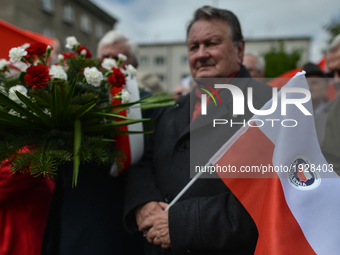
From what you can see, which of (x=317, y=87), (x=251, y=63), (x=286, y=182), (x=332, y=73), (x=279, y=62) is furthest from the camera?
(x=279, y=62)

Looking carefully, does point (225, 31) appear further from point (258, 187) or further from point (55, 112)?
point (55, 112)

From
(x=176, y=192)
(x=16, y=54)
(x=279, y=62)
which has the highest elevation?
(x=279, y=62)

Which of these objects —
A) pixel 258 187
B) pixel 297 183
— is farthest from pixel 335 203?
pixel 258 187

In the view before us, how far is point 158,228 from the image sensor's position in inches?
65.7

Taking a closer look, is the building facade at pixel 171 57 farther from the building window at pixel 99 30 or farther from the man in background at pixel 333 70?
the man in background at pixel 333 70

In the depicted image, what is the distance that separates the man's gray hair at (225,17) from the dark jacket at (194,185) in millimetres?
332

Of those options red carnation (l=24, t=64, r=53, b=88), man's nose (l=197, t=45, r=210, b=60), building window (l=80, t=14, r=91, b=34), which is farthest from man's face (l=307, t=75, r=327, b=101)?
building window (l=80, t=14, r=91, b=34)

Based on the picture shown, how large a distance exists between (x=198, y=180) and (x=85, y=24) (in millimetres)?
24885

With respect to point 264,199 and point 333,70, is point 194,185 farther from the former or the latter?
point 333,70

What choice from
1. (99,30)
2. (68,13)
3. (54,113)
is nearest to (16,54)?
(54,113)

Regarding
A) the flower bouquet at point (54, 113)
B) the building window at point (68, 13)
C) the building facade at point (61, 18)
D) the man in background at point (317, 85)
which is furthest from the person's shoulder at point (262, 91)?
the building window at point (68, 13)

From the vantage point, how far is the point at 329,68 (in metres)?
3.03

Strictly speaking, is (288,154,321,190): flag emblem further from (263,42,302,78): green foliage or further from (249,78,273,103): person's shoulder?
(263,42,302,78): green foliage

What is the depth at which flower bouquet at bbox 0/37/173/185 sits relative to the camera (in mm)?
1480
